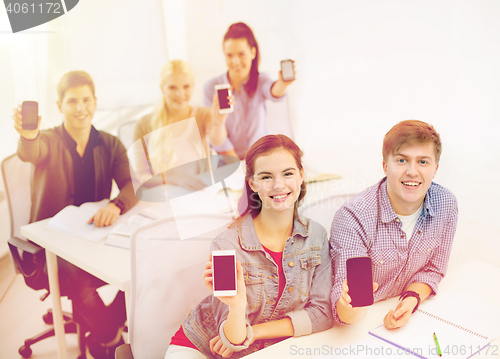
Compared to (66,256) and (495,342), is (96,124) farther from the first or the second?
(495,342)

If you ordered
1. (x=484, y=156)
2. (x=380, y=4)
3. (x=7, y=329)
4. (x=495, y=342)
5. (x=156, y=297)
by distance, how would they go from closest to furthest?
(x=495, y=342)
(x=156, y=297)
(x=7, y=329)
(x=484, y=156)
(x=380, y=4)

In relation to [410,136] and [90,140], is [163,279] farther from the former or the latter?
[90,140]

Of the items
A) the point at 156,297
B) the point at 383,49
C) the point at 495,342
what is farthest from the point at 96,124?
the point at 495,342

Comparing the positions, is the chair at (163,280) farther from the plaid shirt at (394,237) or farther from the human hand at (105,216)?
the human hand at (105,216)

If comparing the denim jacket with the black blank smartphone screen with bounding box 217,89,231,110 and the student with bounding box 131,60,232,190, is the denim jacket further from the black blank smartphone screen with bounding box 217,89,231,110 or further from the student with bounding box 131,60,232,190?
the black blank smartphone screen with bounding box 217,89,231,110

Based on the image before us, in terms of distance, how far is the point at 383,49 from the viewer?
6.23ft

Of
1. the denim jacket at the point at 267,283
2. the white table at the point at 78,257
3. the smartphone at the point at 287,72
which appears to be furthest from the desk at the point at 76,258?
the smartphone at the point at 287,72

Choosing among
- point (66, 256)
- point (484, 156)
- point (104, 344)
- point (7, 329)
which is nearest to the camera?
point (66, 256)

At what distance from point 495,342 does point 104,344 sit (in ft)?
4.54

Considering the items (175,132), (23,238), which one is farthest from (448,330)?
(23,238)

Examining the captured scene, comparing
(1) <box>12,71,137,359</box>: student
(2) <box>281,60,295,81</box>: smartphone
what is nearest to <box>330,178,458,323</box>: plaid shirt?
(1) <box>12,71,137,359</box>: student

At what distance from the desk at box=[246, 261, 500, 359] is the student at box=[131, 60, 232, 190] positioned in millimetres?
665

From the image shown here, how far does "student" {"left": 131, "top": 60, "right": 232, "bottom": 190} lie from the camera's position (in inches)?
50.6

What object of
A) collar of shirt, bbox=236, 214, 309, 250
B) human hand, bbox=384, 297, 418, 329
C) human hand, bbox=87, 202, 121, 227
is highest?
collar of shirt, bbox=236, 214, 309, 250
